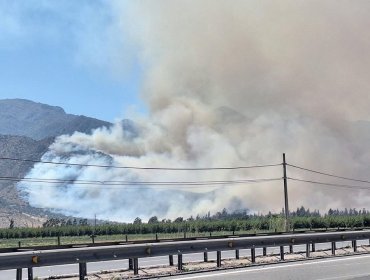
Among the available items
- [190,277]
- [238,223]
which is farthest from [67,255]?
[238,223]

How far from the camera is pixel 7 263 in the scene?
12.9m

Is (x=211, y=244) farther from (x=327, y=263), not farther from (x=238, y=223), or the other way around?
(x=238, y=223)

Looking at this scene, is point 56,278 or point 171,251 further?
point 171,251

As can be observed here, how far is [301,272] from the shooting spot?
16.4 metres

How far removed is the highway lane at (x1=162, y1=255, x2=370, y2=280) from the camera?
15.1 m

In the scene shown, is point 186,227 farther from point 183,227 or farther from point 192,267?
point 192,267

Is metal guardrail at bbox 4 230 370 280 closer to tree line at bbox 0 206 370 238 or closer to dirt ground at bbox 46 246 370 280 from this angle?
dirt ground at bbox 46 246 370 280

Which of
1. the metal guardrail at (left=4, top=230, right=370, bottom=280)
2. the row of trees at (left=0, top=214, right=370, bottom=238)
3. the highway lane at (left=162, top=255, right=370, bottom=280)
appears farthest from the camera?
the row of trees at (left=0, top=214, right=370, bottom=238)

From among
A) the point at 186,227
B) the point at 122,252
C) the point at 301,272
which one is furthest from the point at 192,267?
the point at 186,227

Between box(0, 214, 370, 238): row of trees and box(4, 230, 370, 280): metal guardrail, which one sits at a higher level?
box(4, 230, 370, 280): metal guardrail

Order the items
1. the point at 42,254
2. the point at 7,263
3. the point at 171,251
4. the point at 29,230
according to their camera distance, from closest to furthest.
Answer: the point at 7,263
the point at 42,254
the point at 171,251
the point at 29,230

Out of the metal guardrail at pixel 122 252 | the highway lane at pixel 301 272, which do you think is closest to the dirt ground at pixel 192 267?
the metal guardrail at pixel 122 252

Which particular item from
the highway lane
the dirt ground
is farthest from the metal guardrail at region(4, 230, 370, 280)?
the highway lane

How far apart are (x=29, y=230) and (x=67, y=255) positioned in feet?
291
